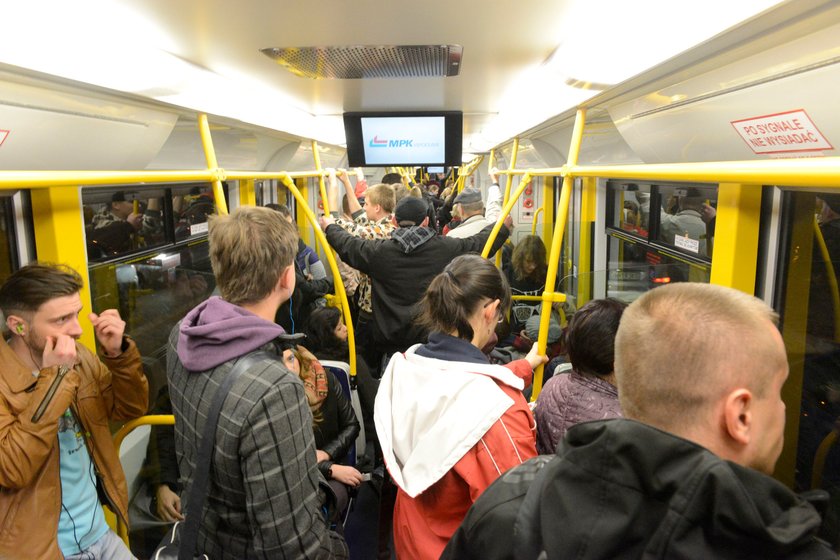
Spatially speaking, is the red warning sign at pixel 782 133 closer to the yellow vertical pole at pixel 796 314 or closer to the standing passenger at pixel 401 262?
the yellow vertical pole at pixel 796 314

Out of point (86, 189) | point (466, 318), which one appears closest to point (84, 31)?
point (86, 189)

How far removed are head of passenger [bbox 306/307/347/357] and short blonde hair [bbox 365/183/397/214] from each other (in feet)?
4.17

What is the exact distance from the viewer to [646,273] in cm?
327

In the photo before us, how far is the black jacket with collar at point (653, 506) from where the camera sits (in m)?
0.76

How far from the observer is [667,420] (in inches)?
40.3

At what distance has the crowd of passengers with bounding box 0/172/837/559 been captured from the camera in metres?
0.83

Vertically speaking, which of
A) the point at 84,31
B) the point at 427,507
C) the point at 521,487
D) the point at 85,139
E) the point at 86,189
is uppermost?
the point at 84,31

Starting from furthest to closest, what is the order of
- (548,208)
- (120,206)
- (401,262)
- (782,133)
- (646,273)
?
(548,208) → (401,262) → (120,206) → (646,273) → (782,133)

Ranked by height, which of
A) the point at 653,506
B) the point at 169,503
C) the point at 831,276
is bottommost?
the point at 169,503

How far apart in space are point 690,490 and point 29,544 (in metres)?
2.14

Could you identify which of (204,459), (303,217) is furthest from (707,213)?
(303,217)

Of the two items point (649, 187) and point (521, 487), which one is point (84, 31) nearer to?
point (521, 487)

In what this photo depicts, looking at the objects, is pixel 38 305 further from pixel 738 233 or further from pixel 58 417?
pixel 738 233

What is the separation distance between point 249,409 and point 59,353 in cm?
87
